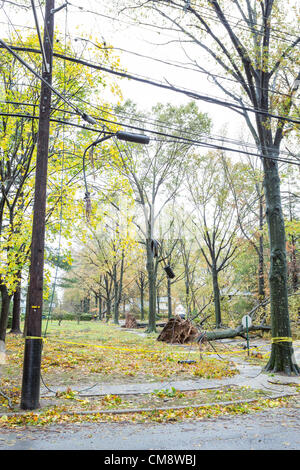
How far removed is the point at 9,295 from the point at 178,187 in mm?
13683

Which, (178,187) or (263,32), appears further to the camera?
(178,187)

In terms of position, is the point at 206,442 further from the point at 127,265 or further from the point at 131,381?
the point at 127,265

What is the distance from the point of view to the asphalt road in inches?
167

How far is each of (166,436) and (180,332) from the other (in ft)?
42.3

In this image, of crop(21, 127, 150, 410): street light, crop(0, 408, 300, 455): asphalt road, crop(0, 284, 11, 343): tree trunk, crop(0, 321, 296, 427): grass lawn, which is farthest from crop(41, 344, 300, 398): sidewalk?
crop(0, 284, 11, 343): tree trunk

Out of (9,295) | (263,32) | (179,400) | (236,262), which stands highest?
(263,32)

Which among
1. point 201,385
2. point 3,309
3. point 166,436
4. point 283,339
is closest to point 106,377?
point 201,385

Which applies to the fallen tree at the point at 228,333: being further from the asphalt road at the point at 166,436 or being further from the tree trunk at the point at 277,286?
the asphalt road at the point at 166,436

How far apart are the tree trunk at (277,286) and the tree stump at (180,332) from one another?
776cm

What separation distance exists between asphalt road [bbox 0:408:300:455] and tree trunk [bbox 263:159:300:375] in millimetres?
4264

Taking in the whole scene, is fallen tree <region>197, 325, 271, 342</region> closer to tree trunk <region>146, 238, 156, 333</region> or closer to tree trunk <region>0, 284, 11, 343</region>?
tree trunk <region>146, 238, 156, 333</region>

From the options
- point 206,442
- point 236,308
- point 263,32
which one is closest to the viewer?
point 206,442

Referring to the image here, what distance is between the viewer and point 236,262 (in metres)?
30.4

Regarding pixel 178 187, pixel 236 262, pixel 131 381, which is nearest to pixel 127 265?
pixel 236 262
